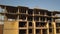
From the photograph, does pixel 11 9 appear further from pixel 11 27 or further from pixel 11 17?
pixel 11 27

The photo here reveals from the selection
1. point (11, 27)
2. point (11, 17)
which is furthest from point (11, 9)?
point (11, 27)

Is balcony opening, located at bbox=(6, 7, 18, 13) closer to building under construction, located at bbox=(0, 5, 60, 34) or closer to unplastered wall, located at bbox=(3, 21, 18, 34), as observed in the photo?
building under construction, located at bbox=(0, 5, 60, 34)

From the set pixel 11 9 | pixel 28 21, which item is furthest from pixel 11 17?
pixel 28 21

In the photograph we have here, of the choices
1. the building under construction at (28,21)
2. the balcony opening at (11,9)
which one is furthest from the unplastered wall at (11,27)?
the balcony opening at (11,9)

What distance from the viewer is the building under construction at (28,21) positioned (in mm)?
22881

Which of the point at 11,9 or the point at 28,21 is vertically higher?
the point at 11,9

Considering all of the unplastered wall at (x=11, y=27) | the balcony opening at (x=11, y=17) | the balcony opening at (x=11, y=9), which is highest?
the balcony opening at (x=11, y=9)

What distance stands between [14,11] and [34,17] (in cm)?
524

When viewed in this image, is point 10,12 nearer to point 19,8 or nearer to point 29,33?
point 19,8

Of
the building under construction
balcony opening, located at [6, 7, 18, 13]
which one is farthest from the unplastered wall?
balcony opening, located at [6, 7, 18, 13]

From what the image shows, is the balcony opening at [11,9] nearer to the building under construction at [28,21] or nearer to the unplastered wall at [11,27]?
the building under construction at [28,21]

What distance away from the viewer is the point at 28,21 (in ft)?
A: 78.7

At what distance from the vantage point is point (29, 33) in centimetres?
2367

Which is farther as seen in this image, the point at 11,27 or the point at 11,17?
the point at 11,17
